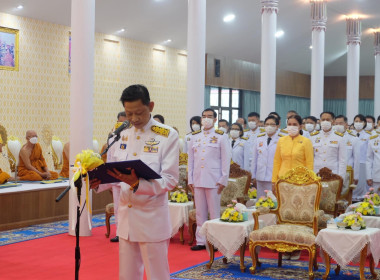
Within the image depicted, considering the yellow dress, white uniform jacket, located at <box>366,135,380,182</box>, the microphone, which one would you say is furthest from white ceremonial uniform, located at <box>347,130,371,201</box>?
the microphone

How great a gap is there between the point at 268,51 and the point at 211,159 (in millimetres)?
6879

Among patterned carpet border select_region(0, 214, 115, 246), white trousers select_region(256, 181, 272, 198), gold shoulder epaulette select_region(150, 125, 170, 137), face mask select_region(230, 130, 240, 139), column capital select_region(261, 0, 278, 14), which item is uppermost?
column capital select_region(261, 0, 278, 14)

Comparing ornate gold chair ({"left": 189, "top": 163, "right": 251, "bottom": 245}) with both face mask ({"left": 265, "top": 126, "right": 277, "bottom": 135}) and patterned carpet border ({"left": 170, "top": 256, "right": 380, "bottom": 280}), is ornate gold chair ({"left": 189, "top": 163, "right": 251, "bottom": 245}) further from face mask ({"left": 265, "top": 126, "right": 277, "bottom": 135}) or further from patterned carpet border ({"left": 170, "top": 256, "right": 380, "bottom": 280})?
patterned carpet border ({"left": 170, "top": 256, "right": 380, "bottom": 280})

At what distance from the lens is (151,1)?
625 inches

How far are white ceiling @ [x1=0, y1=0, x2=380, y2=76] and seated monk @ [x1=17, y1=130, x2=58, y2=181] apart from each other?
363 centimetres

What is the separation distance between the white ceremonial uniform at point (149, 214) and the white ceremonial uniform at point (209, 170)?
4.21 metres

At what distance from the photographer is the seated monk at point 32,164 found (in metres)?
11.6

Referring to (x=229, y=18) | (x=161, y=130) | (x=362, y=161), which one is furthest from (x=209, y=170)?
(x=229, y=18)

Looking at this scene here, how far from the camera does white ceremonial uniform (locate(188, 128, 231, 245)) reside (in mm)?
8031

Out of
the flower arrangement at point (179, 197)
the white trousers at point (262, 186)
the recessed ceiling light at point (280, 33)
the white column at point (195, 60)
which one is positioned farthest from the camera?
the recessed ceiling light at point (280, 33)

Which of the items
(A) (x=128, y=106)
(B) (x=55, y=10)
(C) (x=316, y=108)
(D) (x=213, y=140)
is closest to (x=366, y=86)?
(C) (x=316, y=108)

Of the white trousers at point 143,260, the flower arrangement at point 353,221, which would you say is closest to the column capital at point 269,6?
the flower arrangement at point 353,221

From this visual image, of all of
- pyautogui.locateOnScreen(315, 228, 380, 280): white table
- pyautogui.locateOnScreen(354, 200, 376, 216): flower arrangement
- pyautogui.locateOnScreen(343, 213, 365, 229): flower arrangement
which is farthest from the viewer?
pyautogui.locateOnScreen(354, 200, 376, 216): flower arrangement

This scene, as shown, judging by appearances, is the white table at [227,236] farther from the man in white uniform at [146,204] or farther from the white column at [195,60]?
the white column at [195,60]
